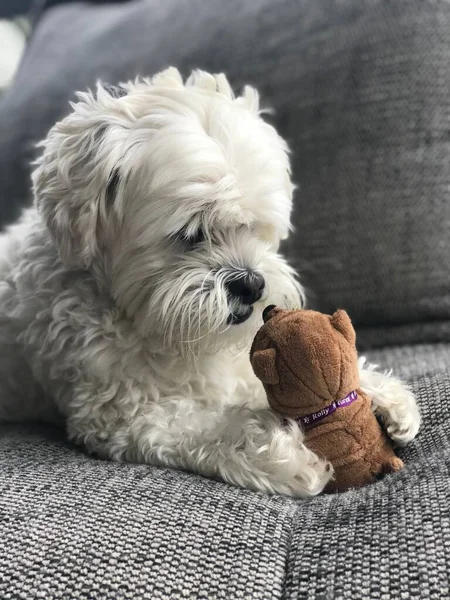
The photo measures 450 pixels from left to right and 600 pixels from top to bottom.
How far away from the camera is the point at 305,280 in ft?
5.58

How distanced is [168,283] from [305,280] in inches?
27.0

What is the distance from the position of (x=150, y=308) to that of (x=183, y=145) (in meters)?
0.28

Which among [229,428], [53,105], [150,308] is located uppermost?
A: [53,105]

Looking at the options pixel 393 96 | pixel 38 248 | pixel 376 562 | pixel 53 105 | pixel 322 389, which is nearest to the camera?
pixel 376 562

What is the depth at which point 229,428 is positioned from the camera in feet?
3.53

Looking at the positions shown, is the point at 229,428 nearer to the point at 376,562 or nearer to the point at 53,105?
the point at 376,562

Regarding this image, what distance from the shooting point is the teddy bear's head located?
95cm

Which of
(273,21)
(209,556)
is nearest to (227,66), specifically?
(273,21)

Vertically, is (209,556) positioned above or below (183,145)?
below

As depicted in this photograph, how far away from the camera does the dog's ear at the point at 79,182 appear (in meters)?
1.08

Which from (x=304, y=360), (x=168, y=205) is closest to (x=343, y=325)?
(x=304, y=360)

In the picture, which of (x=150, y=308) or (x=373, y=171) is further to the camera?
(x=373, y=171)

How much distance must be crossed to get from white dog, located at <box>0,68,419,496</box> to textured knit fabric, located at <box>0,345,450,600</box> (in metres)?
0.08

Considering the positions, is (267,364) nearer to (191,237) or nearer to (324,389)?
(324,389)
